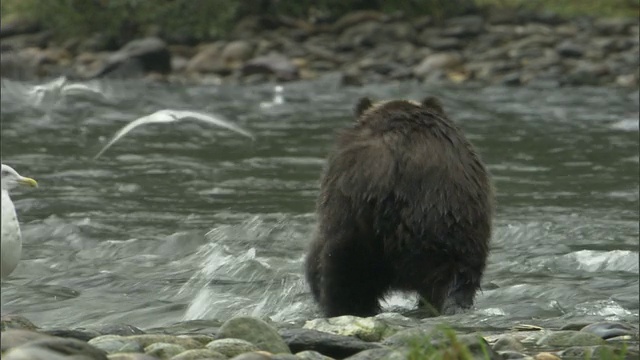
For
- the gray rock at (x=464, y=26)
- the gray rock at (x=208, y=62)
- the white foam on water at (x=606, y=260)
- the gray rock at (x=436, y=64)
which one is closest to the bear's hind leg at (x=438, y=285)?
the white foam on water at (x=606, y=260)

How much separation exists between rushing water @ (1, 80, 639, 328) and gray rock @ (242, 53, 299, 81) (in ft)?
12.7

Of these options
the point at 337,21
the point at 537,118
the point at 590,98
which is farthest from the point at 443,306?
the point at 337,21

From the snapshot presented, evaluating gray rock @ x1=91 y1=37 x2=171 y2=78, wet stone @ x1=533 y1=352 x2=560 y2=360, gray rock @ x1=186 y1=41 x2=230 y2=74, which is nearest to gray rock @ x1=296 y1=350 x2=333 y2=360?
wet stone @ x1=533 y1=352 x2=560 y2=360

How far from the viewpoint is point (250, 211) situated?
10.7 metres

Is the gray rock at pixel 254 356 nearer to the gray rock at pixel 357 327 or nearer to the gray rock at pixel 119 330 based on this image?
the gray rock at pixel 357 327

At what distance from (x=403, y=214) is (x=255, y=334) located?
122 centimetres

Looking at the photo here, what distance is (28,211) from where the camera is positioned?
34.3 feet

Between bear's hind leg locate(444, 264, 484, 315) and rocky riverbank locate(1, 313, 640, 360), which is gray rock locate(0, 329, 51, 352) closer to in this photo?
rocky riverbank locate(1, 313, 640, 360)

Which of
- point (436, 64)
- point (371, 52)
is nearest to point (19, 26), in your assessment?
point (371, 52)

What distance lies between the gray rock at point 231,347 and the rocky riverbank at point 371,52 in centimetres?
1706

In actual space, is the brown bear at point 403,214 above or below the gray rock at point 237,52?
above

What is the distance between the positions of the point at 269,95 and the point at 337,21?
717cm

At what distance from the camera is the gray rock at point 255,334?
518 cm

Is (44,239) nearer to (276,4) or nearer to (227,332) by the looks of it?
(227,332)
